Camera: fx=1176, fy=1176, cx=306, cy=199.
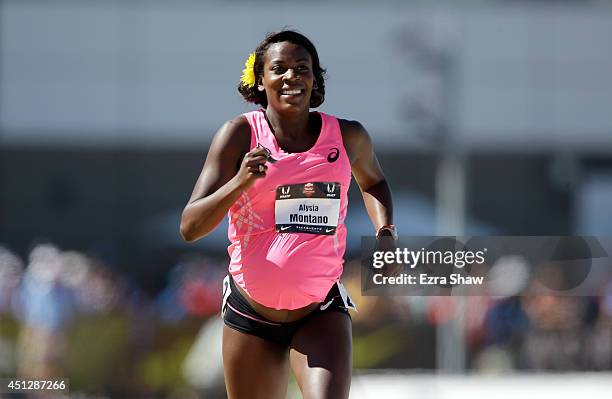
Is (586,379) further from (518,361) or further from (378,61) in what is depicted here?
(378,61)

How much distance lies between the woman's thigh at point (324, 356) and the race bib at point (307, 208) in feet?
1.07

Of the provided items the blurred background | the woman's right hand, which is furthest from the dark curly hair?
the blurred background

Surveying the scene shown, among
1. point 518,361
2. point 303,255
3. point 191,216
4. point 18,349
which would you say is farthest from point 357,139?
point 518,361

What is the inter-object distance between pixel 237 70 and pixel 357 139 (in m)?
17.3

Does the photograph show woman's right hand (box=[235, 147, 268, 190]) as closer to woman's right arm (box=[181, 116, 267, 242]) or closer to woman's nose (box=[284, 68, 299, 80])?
woman's right arm (box=[181, 116, 267, 242])

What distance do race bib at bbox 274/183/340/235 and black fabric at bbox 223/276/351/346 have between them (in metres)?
0.25

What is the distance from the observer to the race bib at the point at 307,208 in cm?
407

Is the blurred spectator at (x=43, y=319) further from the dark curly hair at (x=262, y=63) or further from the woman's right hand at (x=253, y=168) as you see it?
the woman's right hand at (x=253, y=168)

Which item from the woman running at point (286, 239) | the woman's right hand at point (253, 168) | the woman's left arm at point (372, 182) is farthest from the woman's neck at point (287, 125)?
the woman's right hand at point (253, 168)

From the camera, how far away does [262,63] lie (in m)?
4.23

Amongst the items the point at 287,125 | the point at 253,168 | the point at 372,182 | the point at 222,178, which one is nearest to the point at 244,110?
the point at 372,182

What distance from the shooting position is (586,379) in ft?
26.5

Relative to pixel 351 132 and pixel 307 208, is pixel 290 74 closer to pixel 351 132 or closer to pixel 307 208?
pixel 351 132

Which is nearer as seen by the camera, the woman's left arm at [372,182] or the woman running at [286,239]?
the woman running at [286,239]
